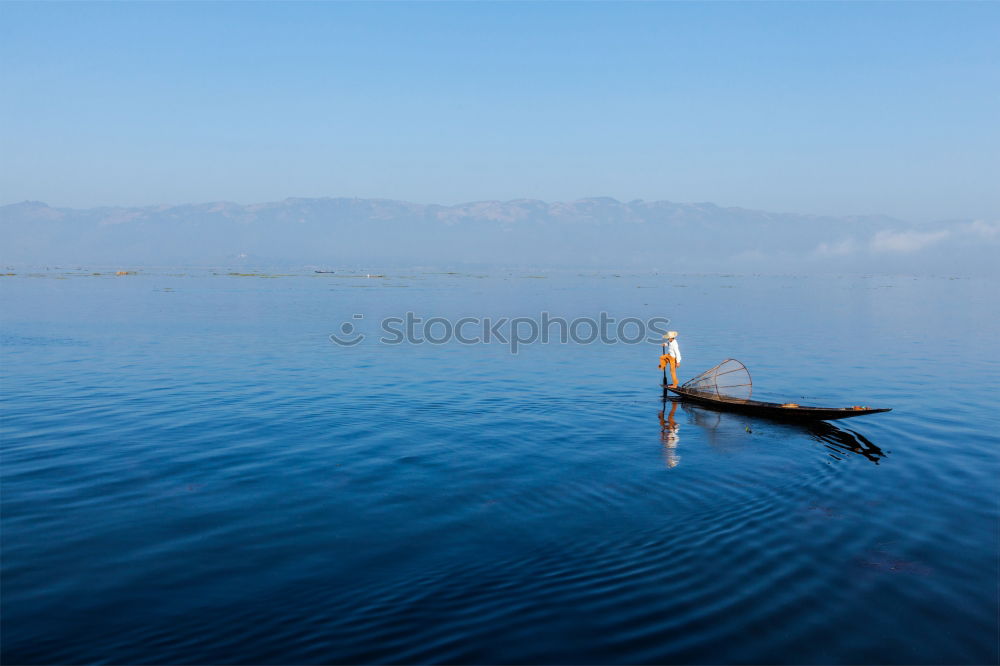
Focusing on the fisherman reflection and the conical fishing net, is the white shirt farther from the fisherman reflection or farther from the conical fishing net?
the fisherman reflection

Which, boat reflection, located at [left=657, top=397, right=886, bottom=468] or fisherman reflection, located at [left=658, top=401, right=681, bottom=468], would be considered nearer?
fisherman reflection, located at [left=658, top=401, right=681, bottom=468]

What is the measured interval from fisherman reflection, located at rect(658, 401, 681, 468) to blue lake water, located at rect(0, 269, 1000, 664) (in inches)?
9.2

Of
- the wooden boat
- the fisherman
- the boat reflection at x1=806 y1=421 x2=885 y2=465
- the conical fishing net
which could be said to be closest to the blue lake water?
the boat reflection at x1=806 y1=421 x2=885 y2=465

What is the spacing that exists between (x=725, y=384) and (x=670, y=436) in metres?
7.95

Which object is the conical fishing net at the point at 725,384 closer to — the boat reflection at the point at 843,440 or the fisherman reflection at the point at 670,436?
the fisherman reflection at the point at 670,436

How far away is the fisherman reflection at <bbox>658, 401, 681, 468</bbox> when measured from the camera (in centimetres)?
2379

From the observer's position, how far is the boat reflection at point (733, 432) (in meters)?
25.0

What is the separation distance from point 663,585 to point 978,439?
2074 centimetres
